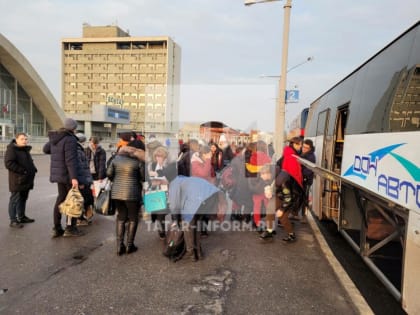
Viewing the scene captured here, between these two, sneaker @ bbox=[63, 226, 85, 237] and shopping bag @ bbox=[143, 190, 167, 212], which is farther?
sneaker @ bbox=[63, 226, 85, 237]

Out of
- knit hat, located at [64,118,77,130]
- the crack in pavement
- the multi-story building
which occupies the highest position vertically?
the multi-story building

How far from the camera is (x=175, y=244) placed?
4.32m

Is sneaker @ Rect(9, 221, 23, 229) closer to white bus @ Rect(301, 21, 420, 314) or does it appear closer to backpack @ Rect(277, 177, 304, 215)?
backpack @ Rect(277, 177, 304, 215)

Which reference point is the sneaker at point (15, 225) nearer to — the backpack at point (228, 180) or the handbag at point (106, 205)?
the handbag at point (106, 205)

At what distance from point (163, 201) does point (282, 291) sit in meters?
2.31

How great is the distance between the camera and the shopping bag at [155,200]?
4.82 meters

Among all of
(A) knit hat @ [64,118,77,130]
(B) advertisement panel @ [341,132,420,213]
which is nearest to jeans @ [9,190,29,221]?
(A) knit hat @ [64,118,77,130]

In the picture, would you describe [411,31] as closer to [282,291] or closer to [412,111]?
[412,111]

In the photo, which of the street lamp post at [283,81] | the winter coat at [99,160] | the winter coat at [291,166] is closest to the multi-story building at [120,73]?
the street lamp post at [283,81]

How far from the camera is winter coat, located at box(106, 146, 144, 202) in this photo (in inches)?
172

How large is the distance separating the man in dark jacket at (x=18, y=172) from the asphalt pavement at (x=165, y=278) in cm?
41

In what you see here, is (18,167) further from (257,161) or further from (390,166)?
(390,166)

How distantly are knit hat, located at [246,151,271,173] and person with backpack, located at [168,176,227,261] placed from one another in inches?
58.1

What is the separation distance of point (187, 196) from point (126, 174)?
101 cm
